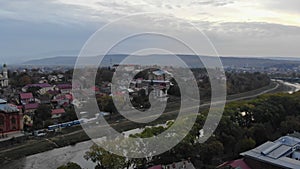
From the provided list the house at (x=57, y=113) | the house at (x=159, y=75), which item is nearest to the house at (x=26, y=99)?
the house at (x=57, y=113)

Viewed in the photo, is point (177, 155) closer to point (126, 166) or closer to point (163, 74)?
point (126, 166)

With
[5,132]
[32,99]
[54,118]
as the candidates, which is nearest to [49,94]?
[32,99]

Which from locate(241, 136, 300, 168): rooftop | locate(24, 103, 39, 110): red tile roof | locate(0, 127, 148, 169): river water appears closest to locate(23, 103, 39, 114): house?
locate(24, 103, 39, 110): red tile roof

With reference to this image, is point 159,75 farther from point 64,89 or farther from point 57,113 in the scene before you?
point 57,113

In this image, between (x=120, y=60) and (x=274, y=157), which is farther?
(x=120, y=60)

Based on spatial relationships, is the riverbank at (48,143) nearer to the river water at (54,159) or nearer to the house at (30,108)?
the river water at (54,159)

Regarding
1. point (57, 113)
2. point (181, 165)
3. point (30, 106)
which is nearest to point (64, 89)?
point (30, 106)
